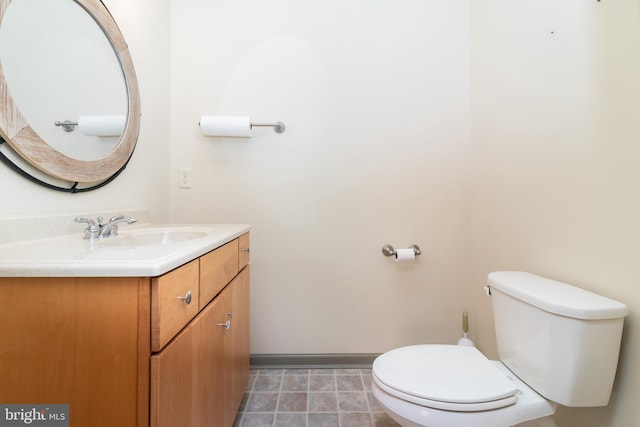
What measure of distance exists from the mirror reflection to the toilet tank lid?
158 cm

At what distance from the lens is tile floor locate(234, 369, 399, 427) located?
1.18 metres

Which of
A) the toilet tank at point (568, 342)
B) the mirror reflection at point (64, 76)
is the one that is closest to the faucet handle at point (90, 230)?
the mirror reflection at point (64, 76)

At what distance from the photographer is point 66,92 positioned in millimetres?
893

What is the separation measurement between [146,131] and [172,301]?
110 cm

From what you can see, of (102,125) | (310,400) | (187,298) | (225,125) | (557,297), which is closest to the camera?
(187,298)

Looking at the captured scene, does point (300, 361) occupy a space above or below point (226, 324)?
below

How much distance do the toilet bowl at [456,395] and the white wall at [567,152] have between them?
9.6 inches

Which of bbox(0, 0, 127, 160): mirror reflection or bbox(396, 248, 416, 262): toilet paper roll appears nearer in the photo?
bbox(0, 0, 127, 160): mirror reflection

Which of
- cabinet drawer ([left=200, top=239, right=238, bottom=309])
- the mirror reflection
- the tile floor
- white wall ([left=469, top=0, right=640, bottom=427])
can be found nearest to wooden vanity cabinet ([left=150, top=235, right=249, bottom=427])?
cabinet drawer ([left=200, top=239, right=238, bottom=309])

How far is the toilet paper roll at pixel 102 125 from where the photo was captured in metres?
0.96

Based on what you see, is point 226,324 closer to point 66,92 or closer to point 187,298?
point 187,298

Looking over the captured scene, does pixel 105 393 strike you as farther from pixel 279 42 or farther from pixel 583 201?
pixel 279 42

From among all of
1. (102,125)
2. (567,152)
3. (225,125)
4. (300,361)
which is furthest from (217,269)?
(567,152)

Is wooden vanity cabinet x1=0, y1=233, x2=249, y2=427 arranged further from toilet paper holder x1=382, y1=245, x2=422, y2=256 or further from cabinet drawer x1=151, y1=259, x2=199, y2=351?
toilet paper holder x1=382, y1=245, x2=422, y2=256
